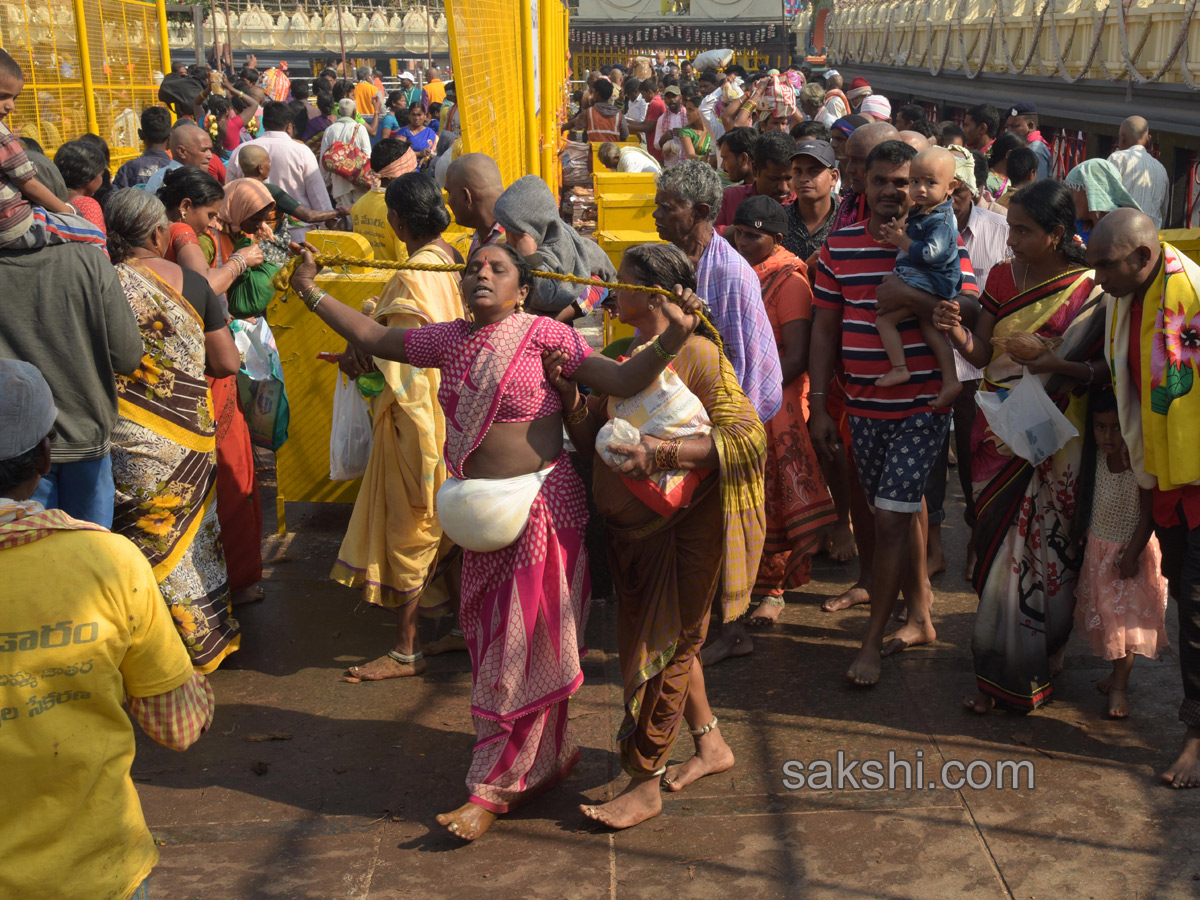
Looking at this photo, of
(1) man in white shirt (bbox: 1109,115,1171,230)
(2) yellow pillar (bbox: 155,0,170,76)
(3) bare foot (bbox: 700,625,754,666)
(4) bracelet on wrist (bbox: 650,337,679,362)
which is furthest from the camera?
(2) yellow pillar (bbox: 155,0,170,76)

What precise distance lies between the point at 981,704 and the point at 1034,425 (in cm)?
98

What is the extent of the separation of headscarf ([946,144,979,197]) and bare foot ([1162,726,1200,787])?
2.90 metres

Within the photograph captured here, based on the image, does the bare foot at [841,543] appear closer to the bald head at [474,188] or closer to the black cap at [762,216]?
the black cap at [762,216]

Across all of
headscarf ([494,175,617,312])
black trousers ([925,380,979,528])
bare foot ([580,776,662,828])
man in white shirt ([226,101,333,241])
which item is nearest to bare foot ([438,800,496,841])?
bare foot ([580,776,662,828])

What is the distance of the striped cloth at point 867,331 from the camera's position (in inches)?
166

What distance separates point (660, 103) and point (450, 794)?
13428mm

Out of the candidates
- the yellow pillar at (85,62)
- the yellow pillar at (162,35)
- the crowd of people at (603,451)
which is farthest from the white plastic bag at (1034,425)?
the yellow pillar at (162,35)

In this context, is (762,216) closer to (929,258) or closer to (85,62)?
(929,258)

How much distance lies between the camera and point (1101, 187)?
4457 mm

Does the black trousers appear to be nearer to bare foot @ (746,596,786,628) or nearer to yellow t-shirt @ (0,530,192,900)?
bare foot @ (746,596,786,628)

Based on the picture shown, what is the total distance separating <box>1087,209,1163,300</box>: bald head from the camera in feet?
11.5

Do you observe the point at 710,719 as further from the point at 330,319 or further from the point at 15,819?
the point at 15,819

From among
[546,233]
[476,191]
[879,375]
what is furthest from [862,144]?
[476,191]

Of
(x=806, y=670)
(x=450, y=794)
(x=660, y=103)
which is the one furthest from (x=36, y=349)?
(x=660, y=103)
